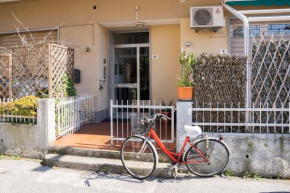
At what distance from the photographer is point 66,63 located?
271 inches

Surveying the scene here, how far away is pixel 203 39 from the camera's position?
7.49 m

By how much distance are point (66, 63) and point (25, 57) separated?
0.99 metres

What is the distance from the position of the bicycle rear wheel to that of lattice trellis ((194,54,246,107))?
0.76 meters

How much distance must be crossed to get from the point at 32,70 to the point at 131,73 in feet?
11.5

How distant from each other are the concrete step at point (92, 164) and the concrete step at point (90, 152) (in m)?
0.07

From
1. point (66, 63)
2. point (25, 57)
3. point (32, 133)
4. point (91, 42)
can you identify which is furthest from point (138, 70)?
point (32, 133)

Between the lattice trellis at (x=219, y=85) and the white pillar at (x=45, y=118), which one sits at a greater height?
the lattice trellis at (x=219, y=85)

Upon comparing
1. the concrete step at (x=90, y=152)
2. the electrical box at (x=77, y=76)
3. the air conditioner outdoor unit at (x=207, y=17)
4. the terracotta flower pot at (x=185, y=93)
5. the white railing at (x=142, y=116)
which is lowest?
the concrete step at (x=90, y=152)

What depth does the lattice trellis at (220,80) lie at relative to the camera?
16.0 feet

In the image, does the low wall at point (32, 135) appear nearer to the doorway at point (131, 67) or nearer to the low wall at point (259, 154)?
the doorway at point (131, 67)

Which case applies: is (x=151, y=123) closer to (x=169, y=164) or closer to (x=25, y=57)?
(x=169, y=164)

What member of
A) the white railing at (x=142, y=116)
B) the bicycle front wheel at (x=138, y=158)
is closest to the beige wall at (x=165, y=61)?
the white railing at (x=142, y=116)

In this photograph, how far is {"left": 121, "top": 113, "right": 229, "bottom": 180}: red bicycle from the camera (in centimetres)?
455

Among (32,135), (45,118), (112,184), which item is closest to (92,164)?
(112,184)
